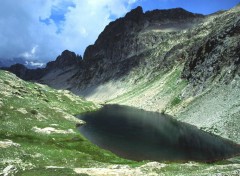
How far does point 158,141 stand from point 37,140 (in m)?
39.3

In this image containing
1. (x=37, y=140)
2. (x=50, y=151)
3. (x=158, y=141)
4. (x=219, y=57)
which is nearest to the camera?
(x=50, y=151)

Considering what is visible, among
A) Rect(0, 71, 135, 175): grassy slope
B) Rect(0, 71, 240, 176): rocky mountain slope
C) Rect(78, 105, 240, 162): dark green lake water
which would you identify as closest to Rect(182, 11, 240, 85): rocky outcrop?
Rect(78, 105, 240, 162): dark green lake water

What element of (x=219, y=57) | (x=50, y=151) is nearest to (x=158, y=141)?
(x=50, y=151)

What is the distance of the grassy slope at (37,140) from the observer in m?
57.2

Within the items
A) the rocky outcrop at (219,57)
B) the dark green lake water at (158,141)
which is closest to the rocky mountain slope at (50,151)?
Result: the dark green lake water at (158,141)

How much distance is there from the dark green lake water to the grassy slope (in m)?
7.88

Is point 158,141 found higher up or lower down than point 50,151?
higher up

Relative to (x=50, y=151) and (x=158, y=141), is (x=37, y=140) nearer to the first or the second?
(x=50, y=151)

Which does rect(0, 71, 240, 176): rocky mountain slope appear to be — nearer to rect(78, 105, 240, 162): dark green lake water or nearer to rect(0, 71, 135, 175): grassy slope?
rect(0, 71, 135, 175): grassy slope

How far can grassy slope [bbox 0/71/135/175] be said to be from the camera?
57.2 metres

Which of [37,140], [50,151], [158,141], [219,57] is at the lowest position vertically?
[50,151]

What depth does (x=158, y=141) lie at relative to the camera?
103m

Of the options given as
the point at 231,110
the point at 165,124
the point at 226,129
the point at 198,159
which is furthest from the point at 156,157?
the point at 165,124

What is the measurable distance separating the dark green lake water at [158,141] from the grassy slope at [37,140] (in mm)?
7881
